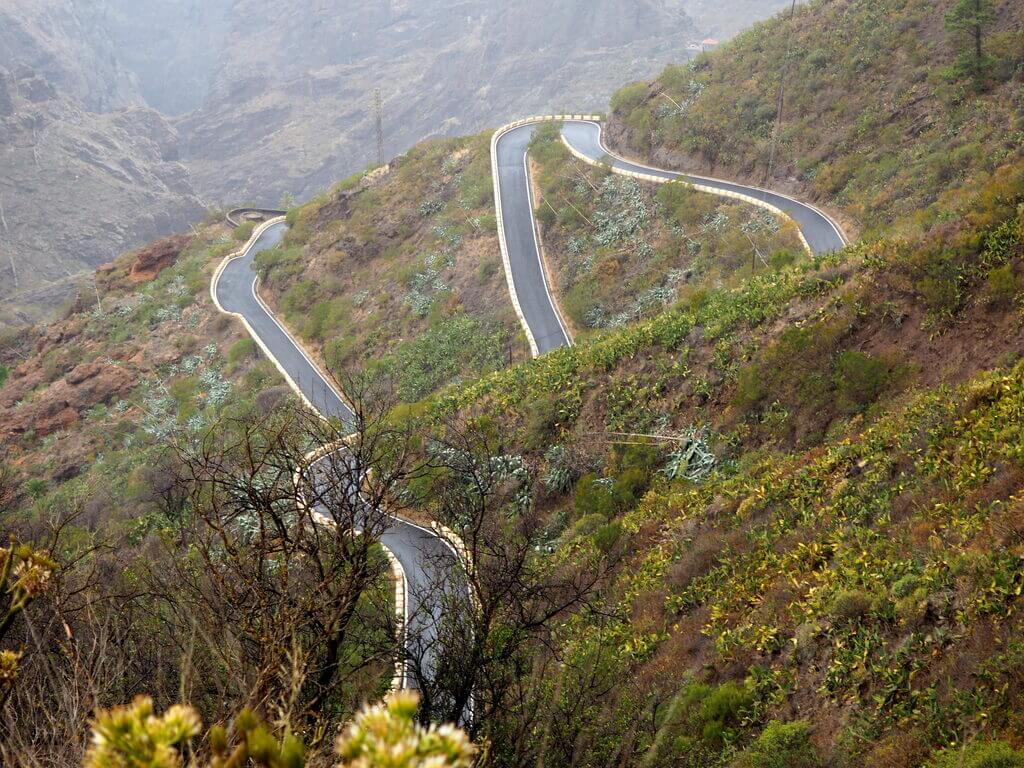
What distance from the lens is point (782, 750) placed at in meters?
8.99

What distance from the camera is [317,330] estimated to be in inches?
1686

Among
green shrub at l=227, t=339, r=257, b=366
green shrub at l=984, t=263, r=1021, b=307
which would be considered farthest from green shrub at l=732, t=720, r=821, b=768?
green shrub at l=227, t=339, r=257, b=366

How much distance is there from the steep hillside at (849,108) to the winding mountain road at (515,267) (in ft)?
5.39

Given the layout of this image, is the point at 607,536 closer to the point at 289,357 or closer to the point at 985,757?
the point at 985,757

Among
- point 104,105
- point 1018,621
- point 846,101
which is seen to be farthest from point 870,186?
point 104,105

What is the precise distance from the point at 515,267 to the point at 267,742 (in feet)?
123

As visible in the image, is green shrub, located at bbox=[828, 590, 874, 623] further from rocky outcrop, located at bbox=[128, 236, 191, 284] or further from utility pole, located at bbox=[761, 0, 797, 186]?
rocky outcrop, located at bbox=[128, 236, 191, 284]

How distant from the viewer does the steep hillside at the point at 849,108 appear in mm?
28969

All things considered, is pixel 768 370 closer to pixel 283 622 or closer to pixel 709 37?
pixel 283 622

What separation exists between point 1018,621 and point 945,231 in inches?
511

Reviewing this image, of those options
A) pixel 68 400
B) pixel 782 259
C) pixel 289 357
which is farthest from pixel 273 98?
pixel 782 259

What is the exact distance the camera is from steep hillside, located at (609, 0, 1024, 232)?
28969 millimetres

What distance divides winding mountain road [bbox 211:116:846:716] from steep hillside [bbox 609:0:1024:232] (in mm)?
1644

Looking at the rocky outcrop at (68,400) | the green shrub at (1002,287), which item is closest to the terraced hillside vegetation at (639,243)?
the green shrub at (1002,287)
